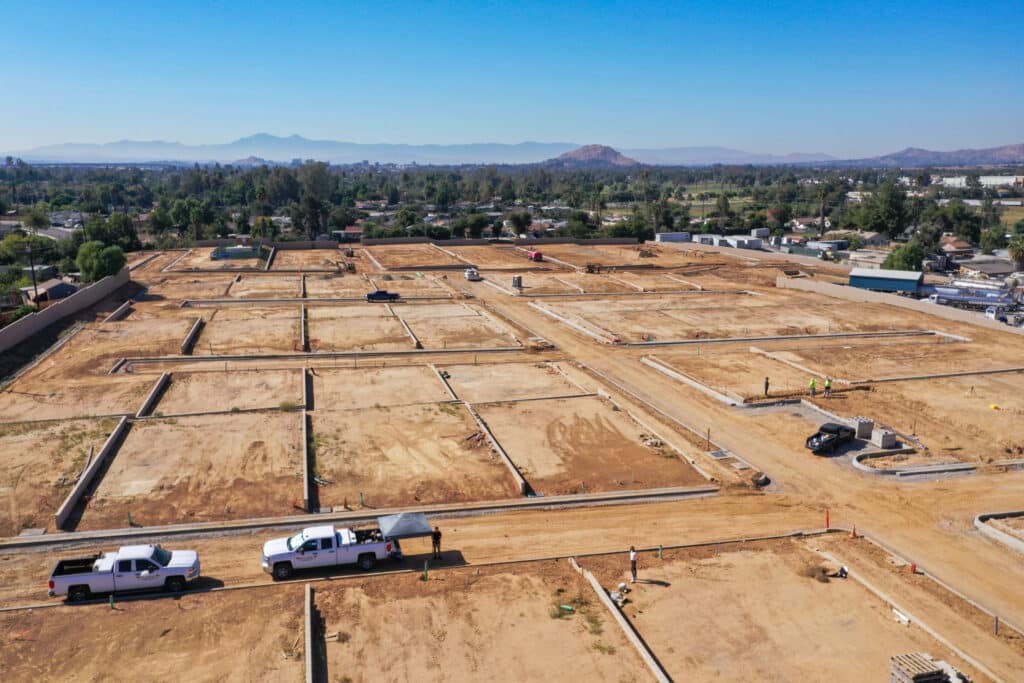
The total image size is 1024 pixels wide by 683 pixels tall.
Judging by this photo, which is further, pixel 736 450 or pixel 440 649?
pixel 736 450

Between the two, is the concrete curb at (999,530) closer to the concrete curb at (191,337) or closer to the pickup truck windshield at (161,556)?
the pickup truck windshield at (161,556)

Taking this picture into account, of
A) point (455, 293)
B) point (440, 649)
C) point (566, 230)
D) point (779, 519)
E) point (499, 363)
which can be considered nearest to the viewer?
point (440, 649)

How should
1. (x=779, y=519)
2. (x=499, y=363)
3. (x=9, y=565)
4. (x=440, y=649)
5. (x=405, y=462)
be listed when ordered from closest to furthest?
1. (x=440, y=649)
2. (x=9, y=565)
3. (x=779, y=519)
4. (x=405, y=462)
5. (x=499, y=363)

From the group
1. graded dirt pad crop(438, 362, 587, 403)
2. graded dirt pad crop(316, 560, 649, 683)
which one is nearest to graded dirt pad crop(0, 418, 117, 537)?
graded dirt pad crop(316, 560, 649, 683)

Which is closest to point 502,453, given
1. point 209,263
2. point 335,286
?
point 335,286

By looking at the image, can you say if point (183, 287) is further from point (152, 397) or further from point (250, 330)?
point (152, 397)

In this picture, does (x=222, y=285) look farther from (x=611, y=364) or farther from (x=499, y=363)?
(x=611, y=364)

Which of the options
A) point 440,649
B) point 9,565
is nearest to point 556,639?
point 440,649
